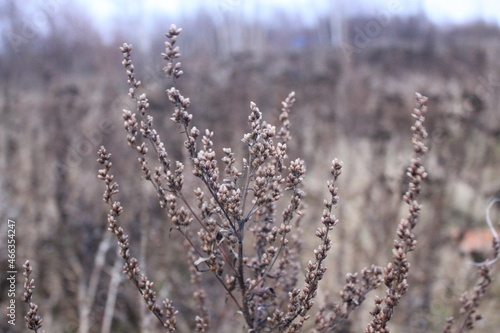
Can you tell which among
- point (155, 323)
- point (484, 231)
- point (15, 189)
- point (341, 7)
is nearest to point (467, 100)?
point (484, 231)

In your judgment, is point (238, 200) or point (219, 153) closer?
point (238, 200)

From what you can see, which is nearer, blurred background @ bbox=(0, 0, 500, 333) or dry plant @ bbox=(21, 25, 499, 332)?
dry plant @ bbox=(21, 25, 499, 332)

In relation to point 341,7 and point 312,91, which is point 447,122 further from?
point 341,7

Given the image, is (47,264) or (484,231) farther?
(484,231)

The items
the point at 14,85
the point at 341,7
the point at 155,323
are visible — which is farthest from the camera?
the point at 341,7

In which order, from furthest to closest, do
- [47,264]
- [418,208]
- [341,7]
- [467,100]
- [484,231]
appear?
[341,7], [467,100], [484,231], [47,264], [418,208]

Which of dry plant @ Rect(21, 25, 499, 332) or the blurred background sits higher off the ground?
the blurred background

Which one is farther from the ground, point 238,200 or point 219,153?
point 219,153

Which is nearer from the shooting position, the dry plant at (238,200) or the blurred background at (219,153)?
the dry plant at (238,200)

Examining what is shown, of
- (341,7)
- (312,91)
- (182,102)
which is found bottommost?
(182,102)

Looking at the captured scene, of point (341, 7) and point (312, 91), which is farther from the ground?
point (341, 7)

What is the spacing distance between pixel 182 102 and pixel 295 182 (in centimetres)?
38

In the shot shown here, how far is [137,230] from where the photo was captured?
4.33 m

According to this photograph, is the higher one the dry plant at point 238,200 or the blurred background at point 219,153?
the blurred background at point 219,153
